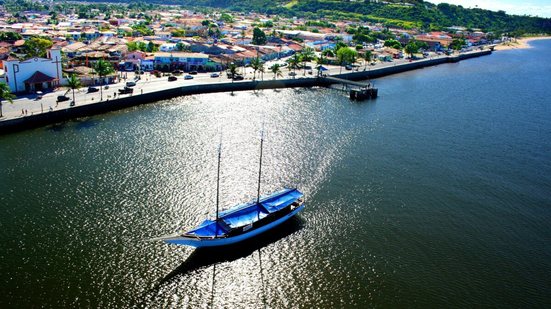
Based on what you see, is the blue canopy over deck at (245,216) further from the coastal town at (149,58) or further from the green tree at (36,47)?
the green tree at (36,47)

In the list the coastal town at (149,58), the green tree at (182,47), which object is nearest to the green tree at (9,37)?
the coastal town at (149,58)

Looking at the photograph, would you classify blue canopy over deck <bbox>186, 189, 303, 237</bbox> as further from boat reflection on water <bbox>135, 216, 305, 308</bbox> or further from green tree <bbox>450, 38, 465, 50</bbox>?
green tree <bbox>450, 38, 465, 50</bbox>

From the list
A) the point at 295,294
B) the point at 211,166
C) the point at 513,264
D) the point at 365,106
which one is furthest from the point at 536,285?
the point at 365,106

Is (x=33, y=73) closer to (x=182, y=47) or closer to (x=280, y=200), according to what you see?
(x=182, y=47)

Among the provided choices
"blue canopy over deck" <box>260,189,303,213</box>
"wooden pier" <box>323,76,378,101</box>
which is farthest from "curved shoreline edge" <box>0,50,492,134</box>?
"blue canopy over deck" <box>260,189,303,213</box>

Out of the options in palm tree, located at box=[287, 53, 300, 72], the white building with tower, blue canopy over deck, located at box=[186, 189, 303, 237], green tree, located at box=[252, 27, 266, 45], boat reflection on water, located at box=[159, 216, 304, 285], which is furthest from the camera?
green tree, located at box=[252, 27, 266, 45]

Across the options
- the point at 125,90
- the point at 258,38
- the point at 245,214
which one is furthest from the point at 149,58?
the point at 245,214
